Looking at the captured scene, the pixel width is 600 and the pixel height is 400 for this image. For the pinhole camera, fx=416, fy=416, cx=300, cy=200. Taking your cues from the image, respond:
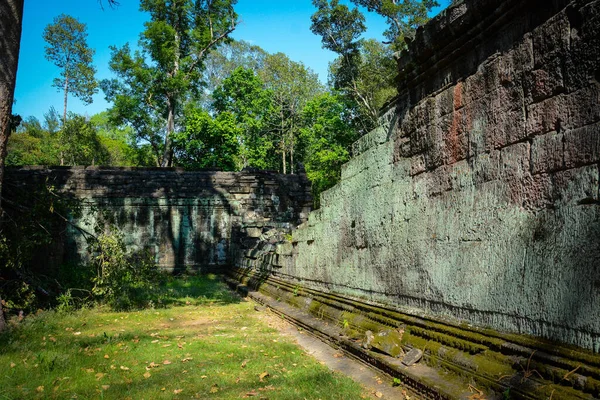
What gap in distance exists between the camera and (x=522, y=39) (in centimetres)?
285

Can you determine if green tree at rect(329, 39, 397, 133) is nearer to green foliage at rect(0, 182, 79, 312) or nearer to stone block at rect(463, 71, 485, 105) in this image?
green foliage at rect(0, 182, 79, 312)

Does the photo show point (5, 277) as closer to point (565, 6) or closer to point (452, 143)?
point (452, 143)

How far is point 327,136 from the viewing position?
1221 inches

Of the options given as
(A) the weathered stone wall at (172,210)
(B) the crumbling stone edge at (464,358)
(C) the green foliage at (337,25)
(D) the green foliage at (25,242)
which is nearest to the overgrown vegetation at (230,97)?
(C) the green foliage at (337,25)

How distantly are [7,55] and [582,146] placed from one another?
7.21m

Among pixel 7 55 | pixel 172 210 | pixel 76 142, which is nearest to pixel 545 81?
pixel 7 55

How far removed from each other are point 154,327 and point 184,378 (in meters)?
2.91

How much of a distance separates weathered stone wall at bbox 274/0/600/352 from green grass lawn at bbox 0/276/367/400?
50.1 inches

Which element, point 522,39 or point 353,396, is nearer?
point 522,39

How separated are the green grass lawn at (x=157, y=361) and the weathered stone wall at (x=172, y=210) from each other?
739 centimetres

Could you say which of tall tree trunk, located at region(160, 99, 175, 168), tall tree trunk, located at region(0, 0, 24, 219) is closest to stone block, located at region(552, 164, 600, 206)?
tall tree trunk, located at region(0, 0, 24, 219)

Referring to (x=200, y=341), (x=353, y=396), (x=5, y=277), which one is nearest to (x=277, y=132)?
(x=5, y=277)

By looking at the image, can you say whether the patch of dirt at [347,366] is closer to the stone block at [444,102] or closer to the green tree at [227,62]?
the stone block at [444,102]

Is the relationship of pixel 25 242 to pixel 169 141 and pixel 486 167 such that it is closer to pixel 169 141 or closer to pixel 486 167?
pixel 486 167
